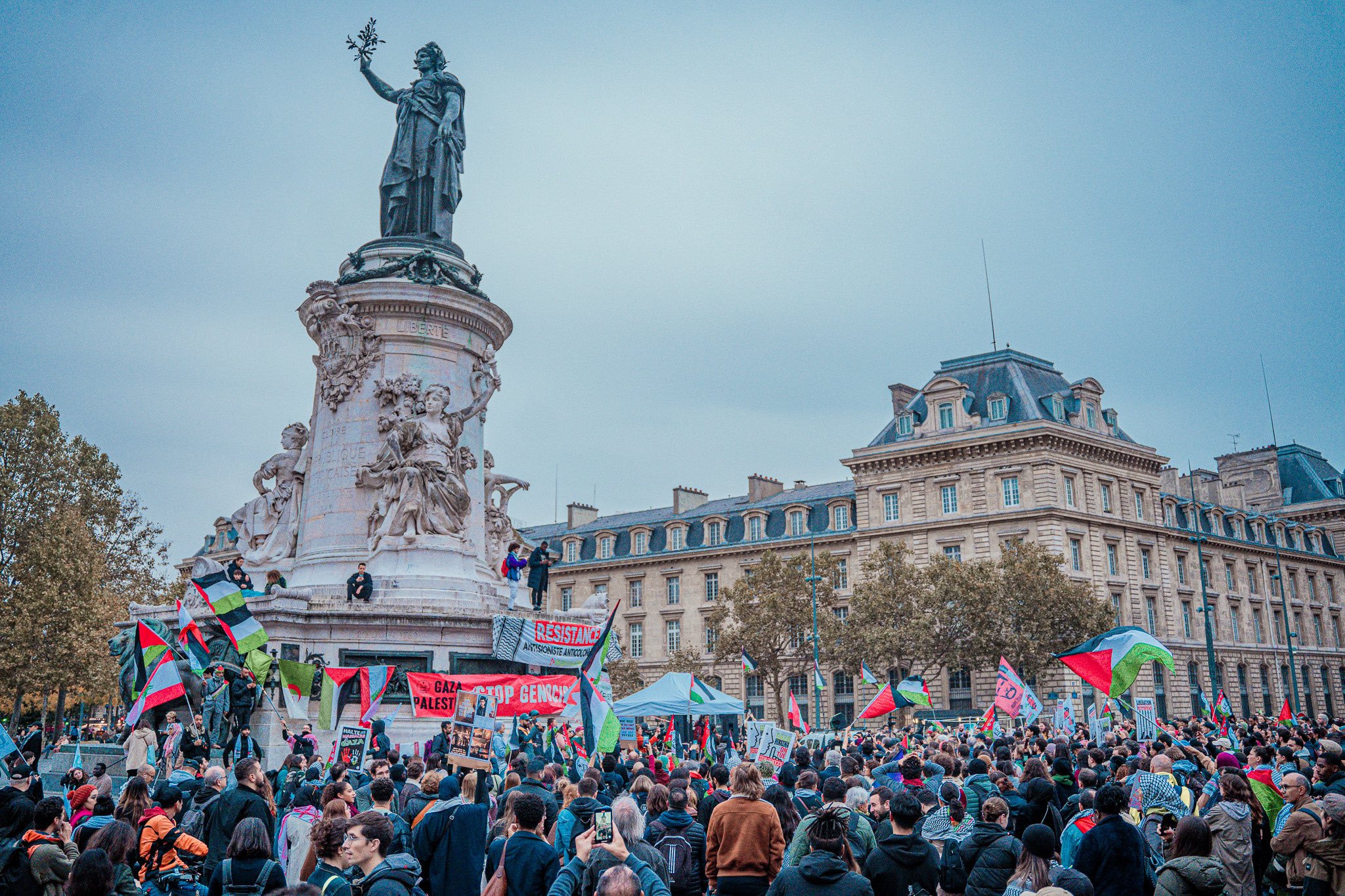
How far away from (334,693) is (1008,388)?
50.4 meters

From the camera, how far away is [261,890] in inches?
251

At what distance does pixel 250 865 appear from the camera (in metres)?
6.38

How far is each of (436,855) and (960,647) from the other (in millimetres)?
44063

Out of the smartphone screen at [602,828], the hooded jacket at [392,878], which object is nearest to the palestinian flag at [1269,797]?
the smartphone screen at [602,828]

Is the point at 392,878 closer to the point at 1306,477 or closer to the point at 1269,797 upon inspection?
the point at 1269,797

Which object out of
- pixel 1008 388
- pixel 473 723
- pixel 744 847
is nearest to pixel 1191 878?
pixel 744 847

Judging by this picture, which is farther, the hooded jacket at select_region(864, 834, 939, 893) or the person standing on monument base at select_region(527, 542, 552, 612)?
the person standing on monument base at select_region(527, 542, 552, 612)

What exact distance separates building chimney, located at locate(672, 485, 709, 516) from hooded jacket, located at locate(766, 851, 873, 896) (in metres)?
68.3

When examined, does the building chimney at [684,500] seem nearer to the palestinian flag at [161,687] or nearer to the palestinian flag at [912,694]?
the palestinian flag at [912,694]

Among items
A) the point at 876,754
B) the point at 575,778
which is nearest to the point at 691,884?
the point at 575,778

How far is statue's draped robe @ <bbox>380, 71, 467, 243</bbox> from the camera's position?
25.8 m

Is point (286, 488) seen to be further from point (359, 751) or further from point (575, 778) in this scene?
point (575, 778)

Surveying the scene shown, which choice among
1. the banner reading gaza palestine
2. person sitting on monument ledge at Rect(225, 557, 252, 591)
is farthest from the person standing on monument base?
person sitting on monument ledge at Rect(225, 557, 252, 591)

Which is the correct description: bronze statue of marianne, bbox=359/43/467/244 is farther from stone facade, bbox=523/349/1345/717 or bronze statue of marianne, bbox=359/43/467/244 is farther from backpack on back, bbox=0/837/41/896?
stone facade, bbox=523/349/1345/717
